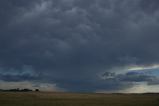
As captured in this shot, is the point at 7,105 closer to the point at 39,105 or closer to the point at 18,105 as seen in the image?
the point at 18,105

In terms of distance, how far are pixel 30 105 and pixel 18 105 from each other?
300 cm

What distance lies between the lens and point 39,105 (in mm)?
75188

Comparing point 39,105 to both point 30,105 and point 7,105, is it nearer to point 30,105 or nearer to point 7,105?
point 30,105

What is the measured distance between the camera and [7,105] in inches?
2899

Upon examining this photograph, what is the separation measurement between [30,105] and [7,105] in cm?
560

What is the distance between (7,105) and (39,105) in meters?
7.84

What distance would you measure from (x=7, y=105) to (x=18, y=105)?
2.67 metres

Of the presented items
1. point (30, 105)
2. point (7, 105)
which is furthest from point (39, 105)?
point (7, 105)

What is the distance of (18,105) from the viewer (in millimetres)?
74375

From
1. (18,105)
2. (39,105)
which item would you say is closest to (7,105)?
(18,105)
